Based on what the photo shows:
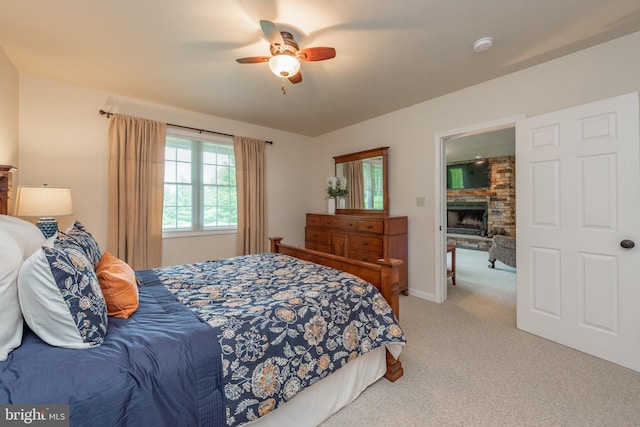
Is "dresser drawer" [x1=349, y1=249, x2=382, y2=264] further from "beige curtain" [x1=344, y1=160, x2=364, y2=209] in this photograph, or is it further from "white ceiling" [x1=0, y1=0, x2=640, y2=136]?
"white ceiling" [x1=0, y1=0, x2=640, y2=136]

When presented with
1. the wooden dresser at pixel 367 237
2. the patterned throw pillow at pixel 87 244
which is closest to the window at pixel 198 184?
the wooden dresser at pixel 367 237

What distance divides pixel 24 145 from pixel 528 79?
515cm

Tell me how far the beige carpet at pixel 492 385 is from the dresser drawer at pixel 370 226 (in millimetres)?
1170

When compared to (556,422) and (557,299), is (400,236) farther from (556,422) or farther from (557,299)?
(556,422)

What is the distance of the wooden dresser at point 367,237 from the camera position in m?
3.48

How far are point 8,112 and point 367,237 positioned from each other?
3.89 metres

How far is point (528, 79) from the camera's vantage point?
8.82ft

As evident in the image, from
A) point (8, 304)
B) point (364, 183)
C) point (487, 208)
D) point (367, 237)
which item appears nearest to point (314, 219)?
point (364, 183)

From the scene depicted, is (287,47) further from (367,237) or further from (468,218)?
(468,218)

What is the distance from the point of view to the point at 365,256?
3689mm

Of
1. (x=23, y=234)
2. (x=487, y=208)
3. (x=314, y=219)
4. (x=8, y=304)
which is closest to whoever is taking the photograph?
(x=8, y=304)

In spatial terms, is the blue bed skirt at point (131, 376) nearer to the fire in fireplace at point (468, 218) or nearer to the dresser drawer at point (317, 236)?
the dresser drawer at point (317, 236)

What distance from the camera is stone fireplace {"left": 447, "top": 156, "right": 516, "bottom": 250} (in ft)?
22.1

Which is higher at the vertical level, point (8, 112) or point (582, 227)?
point (8, 112)
